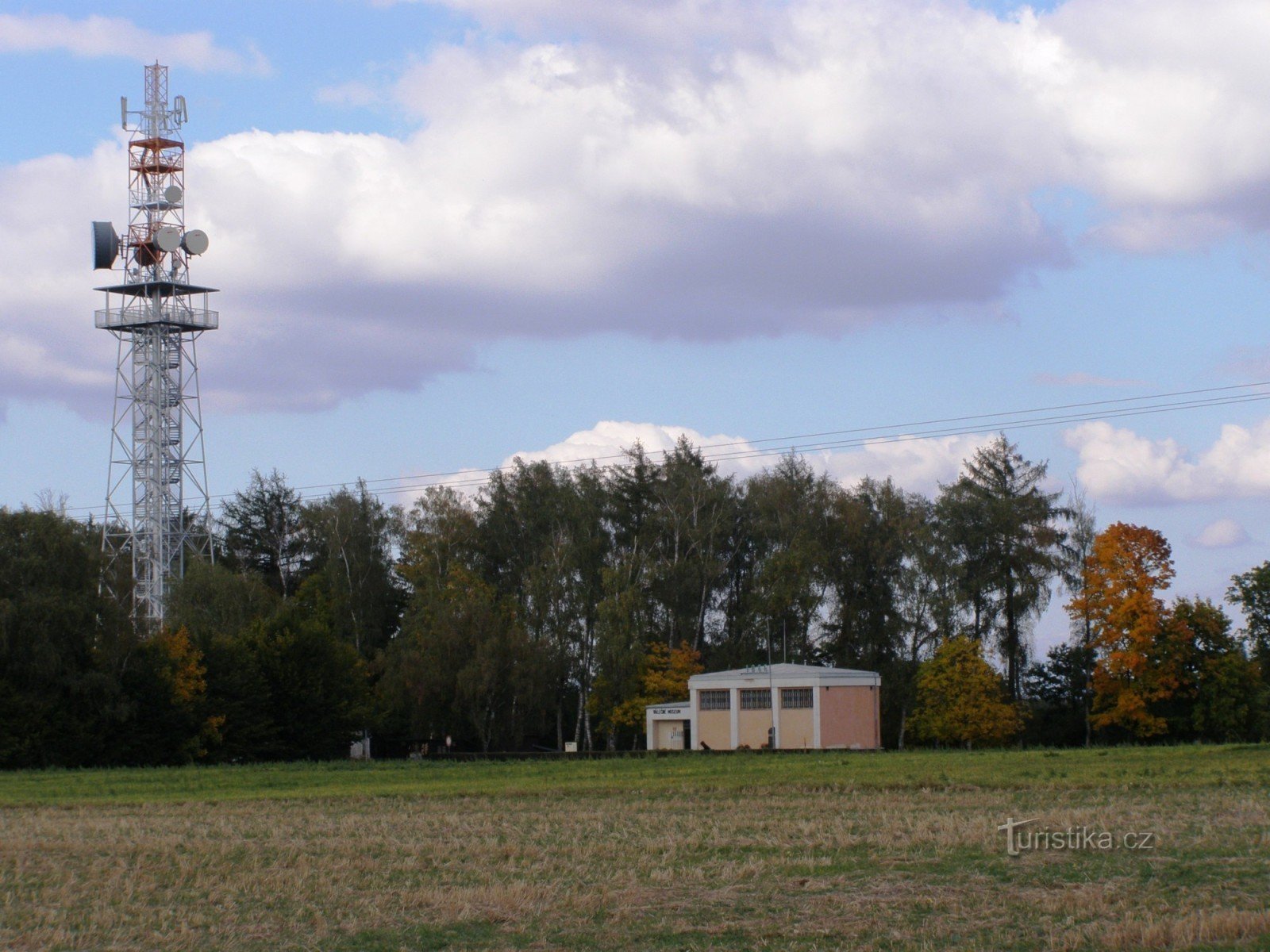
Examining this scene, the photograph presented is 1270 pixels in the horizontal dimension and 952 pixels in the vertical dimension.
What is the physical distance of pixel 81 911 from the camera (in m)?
18.1

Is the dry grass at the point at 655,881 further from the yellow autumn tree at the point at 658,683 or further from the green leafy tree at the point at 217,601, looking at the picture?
the green leafy tree at the point at 217,601

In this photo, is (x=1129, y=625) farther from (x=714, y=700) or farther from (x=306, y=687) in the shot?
(x=306, y=687)

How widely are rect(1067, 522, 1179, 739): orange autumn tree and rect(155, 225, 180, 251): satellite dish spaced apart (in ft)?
171

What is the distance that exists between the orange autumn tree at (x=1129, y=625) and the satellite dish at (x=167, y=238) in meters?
52.1

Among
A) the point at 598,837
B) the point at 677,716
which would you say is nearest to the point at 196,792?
the point at 598,837

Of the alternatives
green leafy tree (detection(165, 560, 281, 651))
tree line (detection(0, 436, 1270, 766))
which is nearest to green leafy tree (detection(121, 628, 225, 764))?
tree line (detection(0, 436, 1270, 766))

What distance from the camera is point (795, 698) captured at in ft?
231

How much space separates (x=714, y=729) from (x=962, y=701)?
42.5 feet

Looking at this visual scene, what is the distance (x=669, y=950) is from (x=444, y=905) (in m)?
3.97

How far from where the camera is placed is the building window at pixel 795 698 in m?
70.3

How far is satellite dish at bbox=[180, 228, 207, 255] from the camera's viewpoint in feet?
265

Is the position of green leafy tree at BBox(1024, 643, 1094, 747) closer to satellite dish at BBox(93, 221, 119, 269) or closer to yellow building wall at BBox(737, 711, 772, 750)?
yellow building wall at BBox(737, 711, 772, 750)

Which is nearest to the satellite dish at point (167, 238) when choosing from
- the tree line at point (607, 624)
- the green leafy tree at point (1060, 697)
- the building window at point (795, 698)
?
the tree line at point (607, 624)

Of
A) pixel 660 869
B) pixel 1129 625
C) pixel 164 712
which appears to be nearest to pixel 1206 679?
pixel 1129 625
